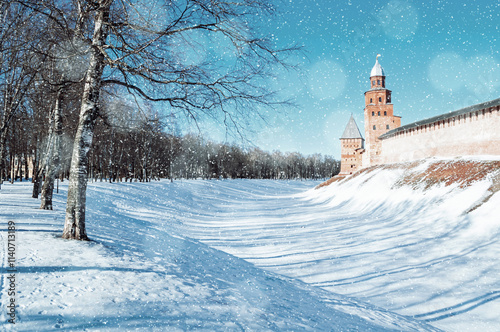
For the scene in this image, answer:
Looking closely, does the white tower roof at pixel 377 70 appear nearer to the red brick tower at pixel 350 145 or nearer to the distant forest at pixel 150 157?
the red brick tower at pixel 350 145

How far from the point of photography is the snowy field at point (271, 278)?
327 cm

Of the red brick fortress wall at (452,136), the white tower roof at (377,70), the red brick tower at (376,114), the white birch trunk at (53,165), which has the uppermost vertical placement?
the white tower roof at (377,70)

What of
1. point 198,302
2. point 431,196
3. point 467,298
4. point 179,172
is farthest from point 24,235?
point 179,172

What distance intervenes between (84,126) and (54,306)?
3273 mm

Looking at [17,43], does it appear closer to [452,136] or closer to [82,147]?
[82,147]

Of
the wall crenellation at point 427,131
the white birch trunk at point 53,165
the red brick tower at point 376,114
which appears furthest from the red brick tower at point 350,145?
the white birch trunk at point 53,165

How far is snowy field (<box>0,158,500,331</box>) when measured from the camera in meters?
3.27

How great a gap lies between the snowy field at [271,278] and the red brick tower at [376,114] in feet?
82.7

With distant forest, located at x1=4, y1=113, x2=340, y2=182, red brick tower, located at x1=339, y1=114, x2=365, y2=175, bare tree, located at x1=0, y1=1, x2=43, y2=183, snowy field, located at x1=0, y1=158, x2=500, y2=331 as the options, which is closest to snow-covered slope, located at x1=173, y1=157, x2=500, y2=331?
snowy field, located at x1=0, y1=158, x2=500, y2=331

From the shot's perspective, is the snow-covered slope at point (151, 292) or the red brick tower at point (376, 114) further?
the red brick tower at point (376, 114)

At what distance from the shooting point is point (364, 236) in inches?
420

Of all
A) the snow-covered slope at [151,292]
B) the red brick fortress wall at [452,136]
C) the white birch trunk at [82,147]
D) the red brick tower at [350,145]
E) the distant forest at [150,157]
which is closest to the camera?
the snow-covered slope at [151,292]

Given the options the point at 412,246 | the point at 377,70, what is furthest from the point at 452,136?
the point at 377,70

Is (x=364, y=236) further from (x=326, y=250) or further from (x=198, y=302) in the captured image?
(x=198, y=302)
